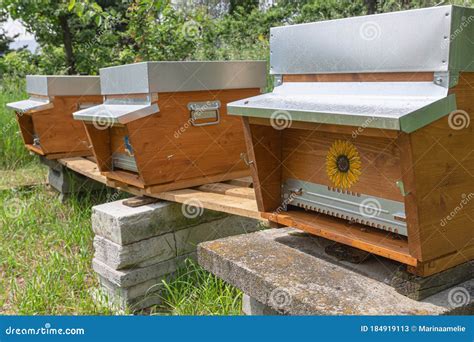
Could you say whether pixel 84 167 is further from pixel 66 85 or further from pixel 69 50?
pixel 69 50

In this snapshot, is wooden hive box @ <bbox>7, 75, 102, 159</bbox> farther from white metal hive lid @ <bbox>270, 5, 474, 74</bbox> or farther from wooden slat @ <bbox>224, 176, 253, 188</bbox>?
white metal hive lid @ <bbox>270, 5, 474, 74</bbox>

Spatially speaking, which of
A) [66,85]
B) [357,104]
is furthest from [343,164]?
[66,85]

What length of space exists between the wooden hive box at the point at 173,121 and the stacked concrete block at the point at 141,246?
0.20m

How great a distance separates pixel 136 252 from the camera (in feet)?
9.65

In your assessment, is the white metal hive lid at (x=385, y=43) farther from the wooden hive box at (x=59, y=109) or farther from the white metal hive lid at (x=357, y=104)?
the wooden hive box at (x=59, y=109)

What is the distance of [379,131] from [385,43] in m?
0.29

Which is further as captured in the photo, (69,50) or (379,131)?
(69,50)

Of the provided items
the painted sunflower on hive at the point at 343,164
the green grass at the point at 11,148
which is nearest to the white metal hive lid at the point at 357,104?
the painted sunflower on hive at the point at 343,164

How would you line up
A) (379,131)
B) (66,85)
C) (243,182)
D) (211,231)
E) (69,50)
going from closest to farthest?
(379,131) < (243,182) < (211,231) < (66,85) < (69,50)

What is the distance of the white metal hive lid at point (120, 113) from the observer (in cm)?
269

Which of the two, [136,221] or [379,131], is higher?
[379,131]

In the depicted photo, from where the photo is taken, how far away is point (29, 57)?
28.7ft

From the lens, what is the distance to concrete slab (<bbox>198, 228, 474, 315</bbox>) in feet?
5.07

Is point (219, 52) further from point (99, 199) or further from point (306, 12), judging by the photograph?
point (306, 12)
